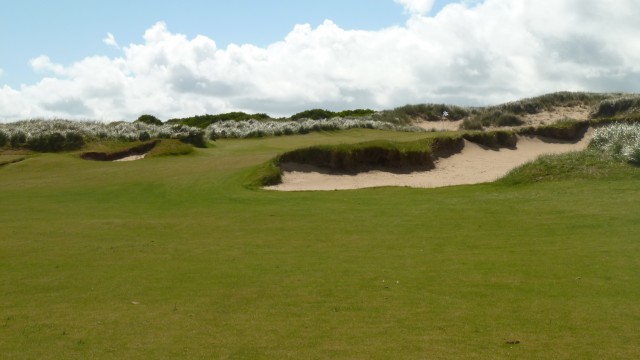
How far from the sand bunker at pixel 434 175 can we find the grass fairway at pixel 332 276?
233 inches

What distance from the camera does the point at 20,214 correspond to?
833 inches

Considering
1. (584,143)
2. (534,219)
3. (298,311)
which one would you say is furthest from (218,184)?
(584,143)

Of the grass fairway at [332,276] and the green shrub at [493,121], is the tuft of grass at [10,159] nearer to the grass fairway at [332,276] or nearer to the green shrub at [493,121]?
the grass fairway at [332,276]

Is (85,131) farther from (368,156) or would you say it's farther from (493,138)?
(493,138)

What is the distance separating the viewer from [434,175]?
3155 centimetres

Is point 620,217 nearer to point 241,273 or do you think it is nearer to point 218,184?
point 241,273

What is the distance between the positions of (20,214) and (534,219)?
1541 centimetres

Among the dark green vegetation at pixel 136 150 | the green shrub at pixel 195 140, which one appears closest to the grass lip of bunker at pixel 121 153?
the dark green vegetation at pixel 136 150

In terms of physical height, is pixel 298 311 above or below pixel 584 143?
below

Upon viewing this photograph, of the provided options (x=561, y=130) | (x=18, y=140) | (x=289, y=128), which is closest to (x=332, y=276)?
(x=561, y=130)

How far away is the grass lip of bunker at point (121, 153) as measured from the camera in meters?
38.9

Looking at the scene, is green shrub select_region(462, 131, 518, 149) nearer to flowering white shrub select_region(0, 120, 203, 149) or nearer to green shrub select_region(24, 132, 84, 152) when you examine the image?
flowering white shrub select_region(0, 120, 203, 149)

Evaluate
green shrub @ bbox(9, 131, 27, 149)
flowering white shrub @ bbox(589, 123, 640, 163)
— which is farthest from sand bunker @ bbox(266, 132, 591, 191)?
green shrub @ bbox(9, 131, 27, 149)

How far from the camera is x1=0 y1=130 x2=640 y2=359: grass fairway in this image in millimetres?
8180
